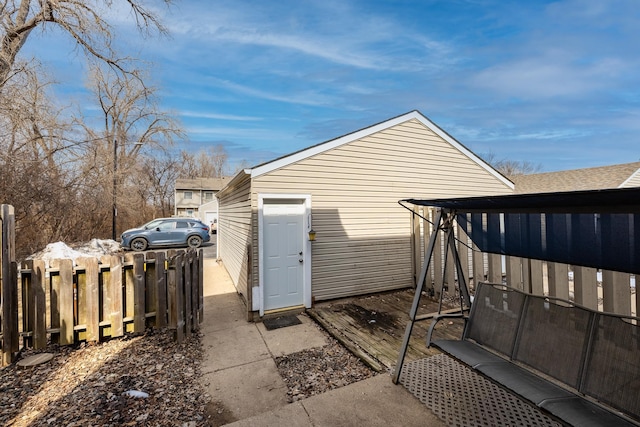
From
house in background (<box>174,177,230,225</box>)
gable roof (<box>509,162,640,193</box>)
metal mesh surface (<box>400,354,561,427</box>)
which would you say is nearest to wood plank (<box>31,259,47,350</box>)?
metal mesh surface (<box>400,354,561,427</box>)

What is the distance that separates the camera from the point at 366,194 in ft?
20.3

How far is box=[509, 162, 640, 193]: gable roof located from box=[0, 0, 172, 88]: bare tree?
620 inches

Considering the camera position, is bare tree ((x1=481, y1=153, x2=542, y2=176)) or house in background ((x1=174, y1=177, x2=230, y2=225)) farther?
bare tree ((x1=481, y1=153, x2=542, y2=176))

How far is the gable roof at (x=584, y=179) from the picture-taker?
12250 millimetres

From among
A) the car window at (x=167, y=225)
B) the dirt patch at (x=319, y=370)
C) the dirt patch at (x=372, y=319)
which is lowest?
the dirt patch at (x=319, y=370)

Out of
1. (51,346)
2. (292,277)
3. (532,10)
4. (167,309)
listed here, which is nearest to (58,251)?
(51,346)

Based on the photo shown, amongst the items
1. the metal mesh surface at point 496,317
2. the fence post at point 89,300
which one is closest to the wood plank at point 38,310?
the fence post at point 89,300

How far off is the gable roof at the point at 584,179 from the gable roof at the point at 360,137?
575 centimetres

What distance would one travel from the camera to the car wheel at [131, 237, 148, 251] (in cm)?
1402

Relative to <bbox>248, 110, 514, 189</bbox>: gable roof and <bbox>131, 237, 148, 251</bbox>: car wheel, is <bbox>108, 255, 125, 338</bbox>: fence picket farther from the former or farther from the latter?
<bbox>131, 237, 148, 251</bbox>: car wheel

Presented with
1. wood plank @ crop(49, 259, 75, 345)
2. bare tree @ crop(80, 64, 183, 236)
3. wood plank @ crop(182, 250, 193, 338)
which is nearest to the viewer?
wood plank @ crop(49, 259, 75, 345)

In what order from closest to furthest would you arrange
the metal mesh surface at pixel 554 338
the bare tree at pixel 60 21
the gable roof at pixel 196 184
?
the metal mesh surface at pixel 554 338 → the bare tree at pixel 60 21 → the gable roof at pixel 196 184

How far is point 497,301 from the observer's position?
2.98 meters

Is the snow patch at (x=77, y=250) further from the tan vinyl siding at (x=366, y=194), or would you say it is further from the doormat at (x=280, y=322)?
the tan vinyl siding at (x=366, y=194)
